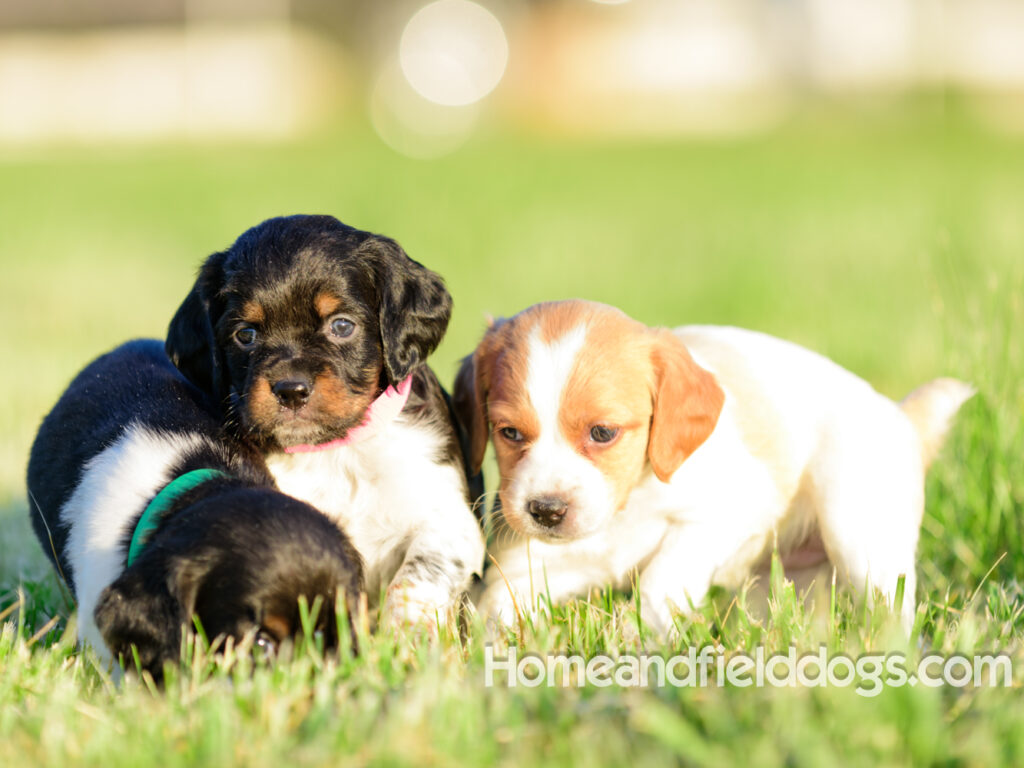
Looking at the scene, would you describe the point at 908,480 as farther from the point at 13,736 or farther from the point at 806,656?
the point at 13,736

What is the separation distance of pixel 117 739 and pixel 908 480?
325cm

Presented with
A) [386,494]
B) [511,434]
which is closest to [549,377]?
[511,434]

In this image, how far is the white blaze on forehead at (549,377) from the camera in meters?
4.27

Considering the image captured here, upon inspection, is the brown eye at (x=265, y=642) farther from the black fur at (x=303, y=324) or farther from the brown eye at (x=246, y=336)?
the brown eye at (x=246, y=336)

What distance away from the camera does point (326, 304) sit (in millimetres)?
4332

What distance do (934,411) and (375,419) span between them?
2555 millimetres

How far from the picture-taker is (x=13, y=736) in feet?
9.98

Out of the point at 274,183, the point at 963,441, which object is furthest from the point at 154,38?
the point at 963,441

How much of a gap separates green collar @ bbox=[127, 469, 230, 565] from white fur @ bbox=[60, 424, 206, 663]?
0.07 metres

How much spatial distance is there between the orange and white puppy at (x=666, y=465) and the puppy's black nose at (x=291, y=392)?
0.76 meters

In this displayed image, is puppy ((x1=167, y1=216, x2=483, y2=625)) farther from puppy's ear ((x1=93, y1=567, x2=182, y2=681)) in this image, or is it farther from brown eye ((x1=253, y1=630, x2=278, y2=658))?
puppy's ear ((x1=93, y1=567, x2=182, y2=681))

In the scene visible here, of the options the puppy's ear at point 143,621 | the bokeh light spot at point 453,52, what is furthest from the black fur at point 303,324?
the bokeh light spot at point 453,52

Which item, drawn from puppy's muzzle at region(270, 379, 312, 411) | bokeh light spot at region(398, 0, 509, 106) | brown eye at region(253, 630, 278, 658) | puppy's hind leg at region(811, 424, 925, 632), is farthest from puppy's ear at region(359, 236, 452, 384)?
bokeh light spot at region(398, 0, 509, 106)

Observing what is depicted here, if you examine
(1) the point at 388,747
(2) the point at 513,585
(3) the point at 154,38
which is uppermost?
(3) the point at 154,38
